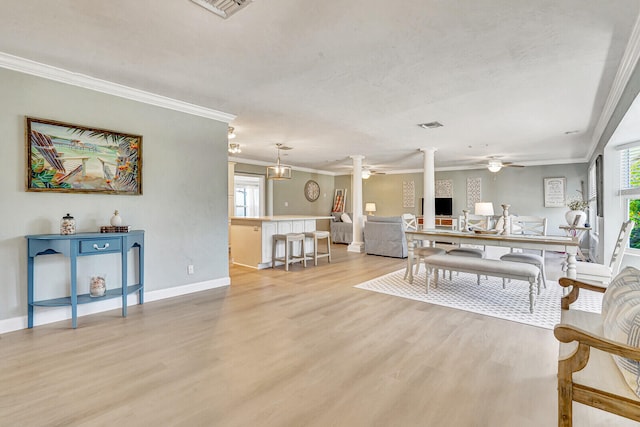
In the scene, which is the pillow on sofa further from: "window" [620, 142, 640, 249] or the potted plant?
the potted plant

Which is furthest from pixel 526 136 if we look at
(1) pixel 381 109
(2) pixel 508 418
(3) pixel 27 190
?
(3) pixel 27 190

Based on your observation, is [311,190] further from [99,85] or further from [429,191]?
Answer: [99,85]

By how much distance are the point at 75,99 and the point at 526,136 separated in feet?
22.2

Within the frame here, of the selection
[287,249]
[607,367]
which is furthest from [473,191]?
[607,367]

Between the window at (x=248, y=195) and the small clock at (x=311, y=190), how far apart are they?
6.53ft

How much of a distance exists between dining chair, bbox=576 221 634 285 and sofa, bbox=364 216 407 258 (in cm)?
344

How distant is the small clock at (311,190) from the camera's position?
10791 mm

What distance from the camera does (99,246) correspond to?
300cm

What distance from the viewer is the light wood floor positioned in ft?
5.48

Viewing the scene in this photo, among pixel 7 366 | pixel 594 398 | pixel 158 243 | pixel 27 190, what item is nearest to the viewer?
pixel 594 398

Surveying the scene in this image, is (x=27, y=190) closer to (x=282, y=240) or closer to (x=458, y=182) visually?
(x=282, y=240)

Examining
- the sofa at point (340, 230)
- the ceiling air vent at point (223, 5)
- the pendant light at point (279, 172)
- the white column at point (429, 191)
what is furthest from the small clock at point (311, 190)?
the ceiling air vent at point (223, 5)

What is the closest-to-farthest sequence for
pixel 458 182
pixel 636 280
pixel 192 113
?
pixel 636 280 < pixel 192 113 < pixel 458 182

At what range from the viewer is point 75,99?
312cm
